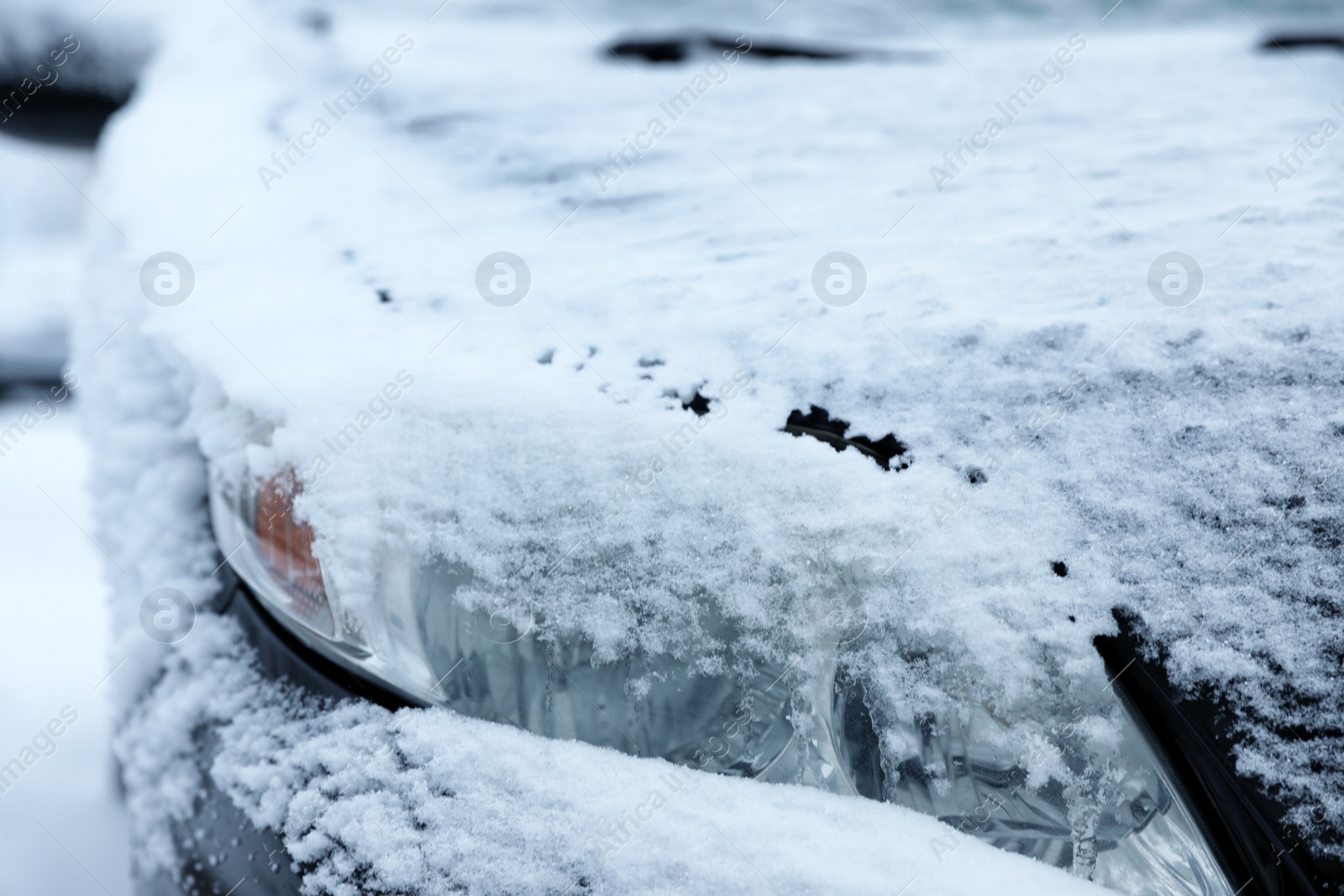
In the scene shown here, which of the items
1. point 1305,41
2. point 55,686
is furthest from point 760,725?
point 1305,41

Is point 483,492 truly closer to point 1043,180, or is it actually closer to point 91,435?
point 91,435

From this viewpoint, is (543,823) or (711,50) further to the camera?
(711,50)

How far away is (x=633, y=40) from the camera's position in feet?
7.45

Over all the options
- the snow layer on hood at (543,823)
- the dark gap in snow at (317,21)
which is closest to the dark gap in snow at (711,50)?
the dark gap in snow at (317,21)

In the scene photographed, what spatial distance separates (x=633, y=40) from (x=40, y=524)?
207 centimetres

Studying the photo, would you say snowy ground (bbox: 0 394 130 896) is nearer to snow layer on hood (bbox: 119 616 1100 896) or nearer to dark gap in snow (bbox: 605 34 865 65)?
snow layer on hood (bbox: 119 616 1100 896)

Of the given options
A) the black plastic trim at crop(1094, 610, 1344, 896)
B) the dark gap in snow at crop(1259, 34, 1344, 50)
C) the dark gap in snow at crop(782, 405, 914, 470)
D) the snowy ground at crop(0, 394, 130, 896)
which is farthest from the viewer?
the dark gap in snow at crop(1259, 34, 1344, 50)

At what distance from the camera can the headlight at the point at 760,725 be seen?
2.68 feet

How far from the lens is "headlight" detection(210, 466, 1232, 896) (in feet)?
2.68

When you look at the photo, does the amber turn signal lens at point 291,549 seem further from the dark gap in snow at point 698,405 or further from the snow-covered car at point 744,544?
the dark gap in snow at point 698,405

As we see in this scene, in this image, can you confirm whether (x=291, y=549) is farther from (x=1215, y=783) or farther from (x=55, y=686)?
(x=55, y=686)

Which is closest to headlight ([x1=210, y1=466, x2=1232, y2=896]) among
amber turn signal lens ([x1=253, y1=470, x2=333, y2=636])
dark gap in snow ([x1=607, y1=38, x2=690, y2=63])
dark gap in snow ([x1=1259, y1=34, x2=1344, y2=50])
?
amber turn signal lens ([x1=253, y1=470, x2=333, y2=636])

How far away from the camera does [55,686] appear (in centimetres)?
186

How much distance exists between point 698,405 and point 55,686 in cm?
175
